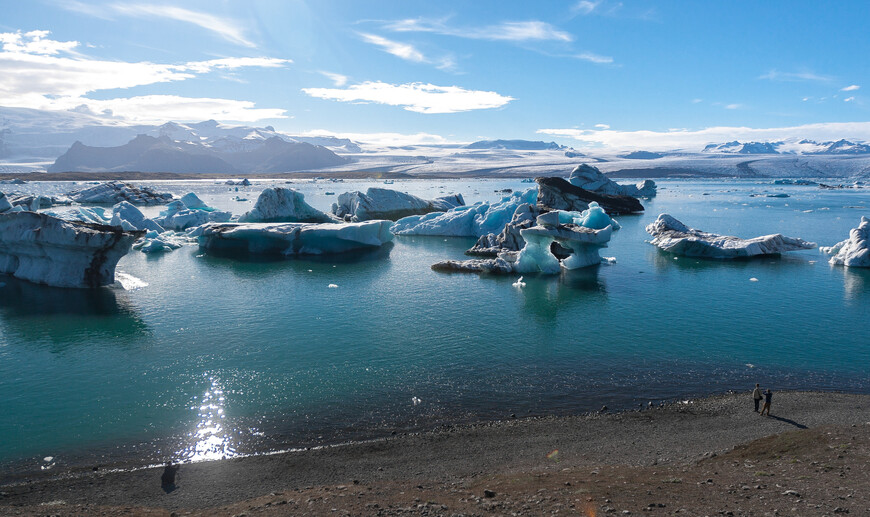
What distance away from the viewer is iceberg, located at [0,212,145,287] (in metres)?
21.7

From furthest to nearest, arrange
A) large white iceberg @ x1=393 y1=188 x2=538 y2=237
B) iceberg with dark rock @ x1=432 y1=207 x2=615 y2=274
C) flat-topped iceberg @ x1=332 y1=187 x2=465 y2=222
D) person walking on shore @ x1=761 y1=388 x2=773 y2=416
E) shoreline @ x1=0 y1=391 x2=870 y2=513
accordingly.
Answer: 1. flat-topped iceberg @ x1=332 y1=187 x2=465 y2=222
2. large white iceberg @ x1=393 y1=188 x2=538 y2=237
3. iceberg with dark rock @ x1=432 y1=207 x2=615 y2=274
4. person walking on shore @ x1=761 y1=388 x2=773 y2=416
5. shoreline @ x1=0 y1=391 x2=870 y2=513

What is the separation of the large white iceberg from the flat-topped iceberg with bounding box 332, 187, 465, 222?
195 inches

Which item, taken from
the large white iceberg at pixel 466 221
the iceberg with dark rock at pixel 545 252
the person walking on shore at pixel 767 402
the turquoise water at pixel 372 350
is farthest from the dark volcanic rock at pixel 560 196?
the person walking on shore at pixel 767 402

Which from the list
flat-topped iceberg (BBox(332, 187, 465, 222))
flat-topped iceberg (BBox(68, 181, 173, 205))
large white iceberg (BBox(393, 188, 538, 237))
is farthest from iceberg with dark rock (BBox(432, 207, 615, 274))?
flat-topped iceberg (BBox(68, 181, 173, 205))

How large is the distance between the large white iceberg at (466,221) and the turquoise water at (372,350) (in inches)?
502

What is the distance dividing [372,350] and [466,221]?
87.9 ft

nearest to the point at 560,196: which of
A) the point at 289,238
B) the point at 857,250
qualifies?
the point at 857,250

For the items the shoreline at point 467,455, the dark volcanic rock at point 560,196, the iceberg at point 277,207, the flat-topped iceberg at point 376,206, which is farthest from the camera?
the dark volcanic rock at point 560,196

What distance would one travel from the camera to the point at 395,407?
11.9 meters

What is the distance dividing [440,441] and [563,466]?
245 centimetres

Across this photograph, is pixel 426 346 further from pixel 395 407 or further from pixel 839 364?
pixel 839 364

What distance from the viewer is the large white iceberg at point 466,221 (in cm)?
3888

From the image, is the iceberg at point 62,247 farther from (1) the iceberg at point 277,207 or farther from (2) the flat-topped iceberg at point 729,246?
(2) the flat-topped iceberg at point 729,246

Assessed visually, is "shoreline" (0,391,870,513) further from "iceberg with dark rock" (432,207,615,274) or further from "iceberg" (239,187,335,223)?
"iceberg" (239,187,335,223)
